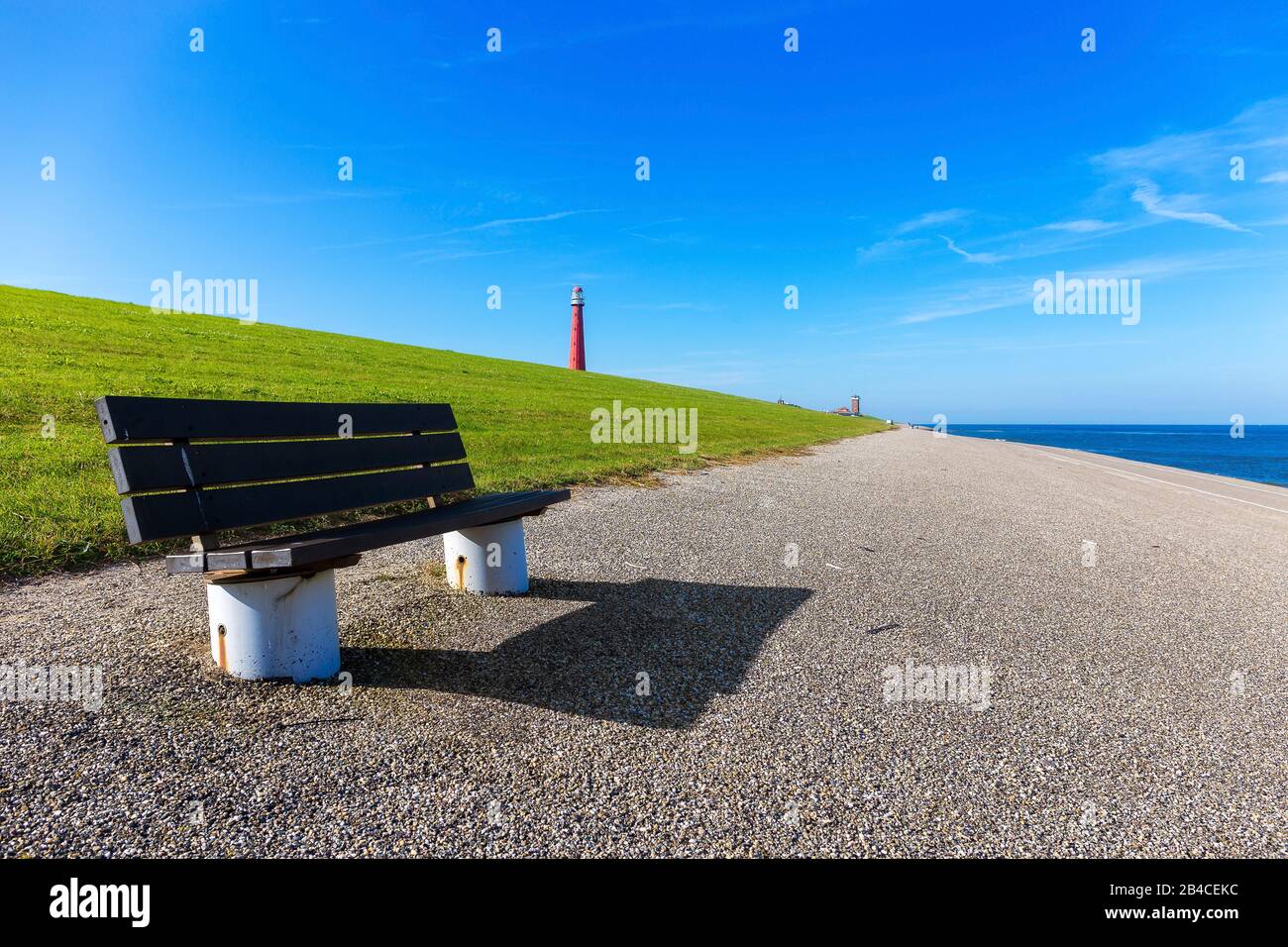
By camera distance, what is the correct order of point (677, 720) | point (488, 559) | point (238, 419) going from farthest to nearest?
1. point (488, 559)
2. point (238, 419)
3. point (677, 720)

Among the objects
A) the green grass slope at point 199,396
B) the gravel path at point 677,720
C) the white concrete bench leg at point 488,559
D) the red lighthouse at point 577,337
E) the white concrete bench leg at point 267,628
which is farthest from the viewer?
the red lighthouse at point 577,337

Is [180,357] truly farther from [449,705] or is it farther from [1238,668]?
[1238,668]

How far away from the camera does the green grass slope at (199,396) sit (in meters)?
6.35

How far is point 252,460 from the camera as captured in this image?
403 centimetres

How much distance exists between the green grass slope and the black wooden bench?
8.80ft

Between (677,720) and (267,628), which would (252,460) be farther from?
(677,720)

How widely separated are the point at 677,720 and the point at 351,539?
192 centimetres

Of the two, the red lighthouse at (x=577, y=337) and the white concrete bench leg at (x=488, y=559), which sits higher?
the red lighthouse at (x=577, y=337)

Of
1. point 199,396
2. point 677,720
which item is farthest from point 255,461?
point 199,396

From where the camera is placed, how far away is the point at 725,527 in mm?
8516

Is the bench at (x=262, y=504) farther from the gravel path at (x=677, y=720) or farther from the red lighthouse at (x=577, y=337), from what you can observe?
the red lighthouse at (x=577, y=337)

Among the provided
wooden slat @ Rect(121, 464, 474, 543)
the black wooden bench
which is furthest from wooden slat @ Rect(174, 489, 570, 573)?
wooden slat @ Rect(121, 464, 474, 543)

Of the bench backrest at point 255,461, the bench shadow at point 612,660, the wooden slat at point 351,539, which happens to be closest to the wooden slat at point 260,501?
the bench backrest at point 255,461
